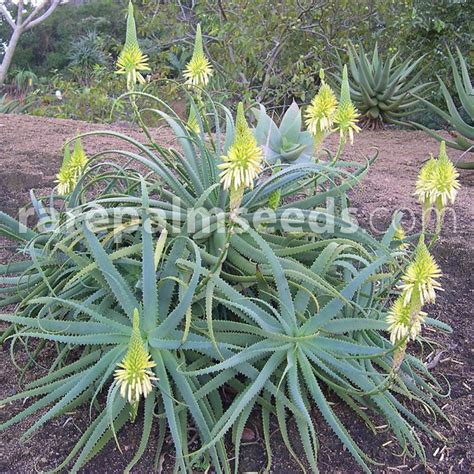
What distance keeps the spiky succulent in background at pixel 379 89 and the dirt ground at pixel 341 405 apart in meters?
1.60

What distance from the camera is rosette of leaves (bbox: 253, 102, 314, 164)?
9.40 ft

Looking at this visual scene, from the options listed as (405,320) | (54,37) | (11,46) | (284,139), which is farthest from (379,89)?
(54,37)

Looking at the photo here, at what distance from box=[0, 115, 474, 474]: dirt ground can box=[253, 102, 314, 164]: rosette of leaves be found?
0.45 metres

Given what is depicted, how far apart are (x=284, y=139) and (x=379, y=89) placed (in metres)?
3.84

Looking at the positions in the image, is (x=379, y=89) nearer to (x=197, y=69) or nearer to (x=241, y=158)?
(x=197, y=69)

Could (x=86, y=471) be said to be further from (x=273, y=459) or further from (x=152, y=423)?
(x=273, y=459)

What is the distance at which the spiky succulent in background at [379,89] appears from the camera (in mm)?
6293

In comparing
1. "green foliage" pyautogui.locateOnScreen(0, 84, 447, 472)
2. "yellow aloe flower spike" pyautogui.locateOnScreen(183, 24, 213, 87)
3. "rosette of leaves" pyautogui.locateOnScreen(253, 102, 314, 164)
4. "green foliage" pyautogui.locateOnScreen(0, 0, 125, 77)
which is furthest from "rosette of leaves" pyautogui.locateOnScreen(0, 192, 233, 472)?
"green foliage" pyautogui.locateOnScreen(0, 0, 125, 77)

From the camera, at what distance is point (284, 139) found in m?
3.04

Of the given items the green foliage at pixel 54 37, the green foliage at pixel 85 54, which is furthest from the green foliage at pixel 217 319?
the green foliage at pixel 54 37

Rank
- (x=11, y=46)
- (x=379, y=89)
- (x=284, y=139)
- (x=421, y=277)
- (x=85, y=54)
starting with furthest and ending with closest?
1. (x=85, y=54)
2. (x=11, y=46)
3. (x=379, y=89)
4. (x=284, y=139)
5. (x=421, y=277)

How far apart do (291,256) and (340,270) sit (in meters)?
0.21

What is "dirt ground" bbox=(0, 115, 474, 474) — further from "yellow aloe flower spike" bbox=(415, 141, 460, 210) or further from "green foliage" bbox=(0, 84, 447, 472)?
"yellow aloe flower spike" bbox=(415, 141, 460, 210)

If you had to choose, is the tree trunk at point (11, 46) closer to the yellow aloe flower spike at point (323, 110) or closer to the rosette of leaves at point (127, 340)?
the rosette of leaves at point (127, 340)
